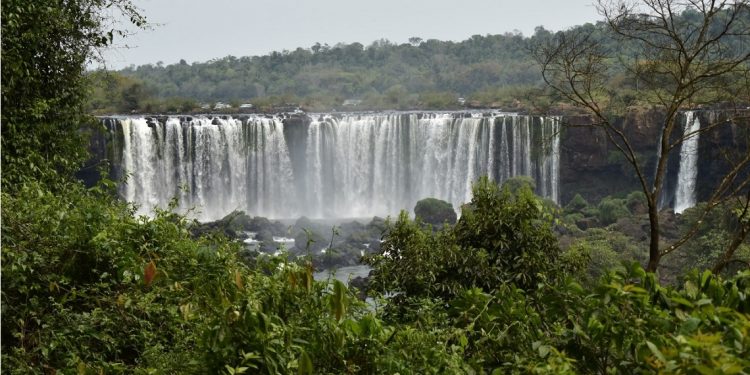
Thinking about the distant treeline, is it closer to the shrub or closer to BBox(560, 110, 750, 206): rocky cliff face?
BBox(560, 110, 750, 206): rocky cliff face

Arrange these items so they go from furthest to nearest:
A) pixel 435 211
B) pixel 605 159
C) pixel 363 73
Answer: pixel 363 73
pixel 605 159
pixel 435 211

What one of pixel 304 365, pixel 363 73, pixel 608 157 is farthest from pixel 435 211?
pixel 363 73

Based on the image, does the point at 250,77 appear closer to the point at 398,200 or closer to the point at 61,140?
the point at 398,200

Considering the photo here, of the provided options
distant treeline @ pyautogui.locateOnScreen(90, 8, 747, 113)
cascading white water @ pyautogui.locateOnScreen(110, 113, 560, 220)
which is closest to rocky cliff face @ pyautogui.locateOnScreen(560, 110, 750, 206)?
cascading white water @ pyautogui.locateOnScreen(110, 113, 560, 220)

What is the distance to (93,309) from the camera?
4.85 metres

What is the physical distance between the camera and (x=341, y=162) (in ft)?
94.6

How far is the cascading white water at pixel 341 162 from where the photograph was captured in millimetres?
26047

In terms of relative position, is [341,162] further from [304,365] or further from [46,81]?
[304,365]

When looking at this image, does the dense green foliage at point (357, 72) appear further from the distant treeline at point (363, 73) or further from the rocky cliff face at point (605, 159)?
the rocky cliff face at point (605, 159)

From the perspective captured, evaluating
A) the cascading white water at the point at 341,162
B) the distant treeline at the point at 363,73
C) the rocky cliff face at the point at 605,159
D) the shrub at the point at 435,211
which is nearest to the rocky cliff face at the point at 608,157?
the rocky cliff face at the point at 605,159

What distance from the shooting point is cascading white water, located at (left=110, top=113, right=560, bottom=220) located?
85.5 ft

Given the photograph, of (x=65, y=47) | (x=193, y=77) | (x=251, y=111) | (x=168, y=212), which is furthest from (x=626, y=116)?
(x=193, y=77)

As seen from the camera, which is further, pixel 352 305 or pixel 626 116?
pixel 626 116

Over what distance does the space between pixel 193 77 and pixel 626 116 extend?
120 feet
